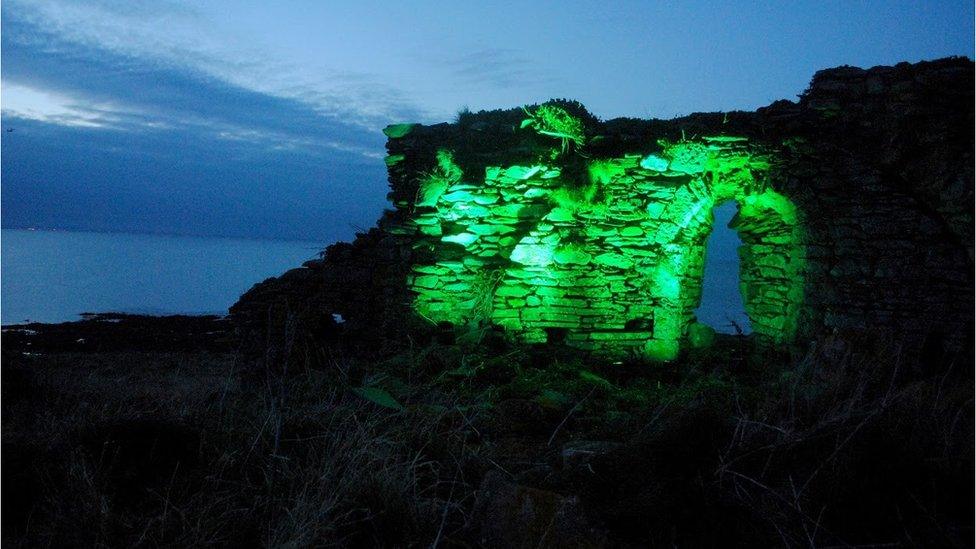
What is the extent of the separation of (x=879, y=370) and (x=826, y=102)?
12.5 feet

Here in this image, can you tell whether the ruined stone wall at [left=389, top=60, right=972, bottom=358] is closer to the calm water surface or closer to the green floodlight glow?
the green floodlight glow

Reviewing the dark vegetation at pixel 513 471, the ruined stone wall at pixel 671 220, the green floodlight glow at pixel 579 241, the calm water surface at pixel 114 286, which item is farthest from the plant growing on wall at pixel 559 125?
the calm water surface at pixel 114 286

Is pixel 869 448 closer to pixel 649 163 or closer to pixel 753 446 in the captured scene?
pixel 753 446

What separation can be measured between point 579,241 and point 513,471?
13.4 feet

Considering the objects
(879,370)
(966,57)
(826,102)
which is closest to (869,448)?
(879,370)

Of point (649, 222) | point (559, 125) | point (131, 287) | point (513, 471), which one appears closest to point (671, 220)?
point (649, 222)

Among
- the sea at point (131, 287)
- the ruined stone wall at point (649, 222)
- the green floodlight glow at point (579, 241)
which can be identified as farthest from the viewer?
the sea at point (131, 287)

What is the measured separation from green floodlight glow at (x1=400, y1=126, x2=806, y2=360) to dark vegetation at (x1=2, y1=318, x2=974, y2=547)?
2699 mm

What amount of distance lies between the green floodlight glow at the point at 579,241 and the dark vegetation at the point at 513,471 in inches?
106

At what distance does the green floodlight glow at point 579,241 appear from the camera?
678 cm

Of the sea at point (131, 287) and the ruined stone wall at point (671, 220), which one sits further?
the sea at point (131, 287)

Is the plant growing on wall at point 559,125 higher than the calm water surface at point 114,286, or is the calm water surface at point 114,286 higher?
the plant growing on wall at point 559,125

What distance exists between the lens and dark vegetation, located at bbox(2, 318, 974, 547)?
2199 mm

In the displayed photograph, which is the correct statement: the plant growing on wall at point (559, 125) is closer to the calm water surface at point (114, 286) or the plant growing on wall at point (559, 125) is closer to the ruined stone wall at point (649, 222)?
the ruined stone wall at point (649, 222)
